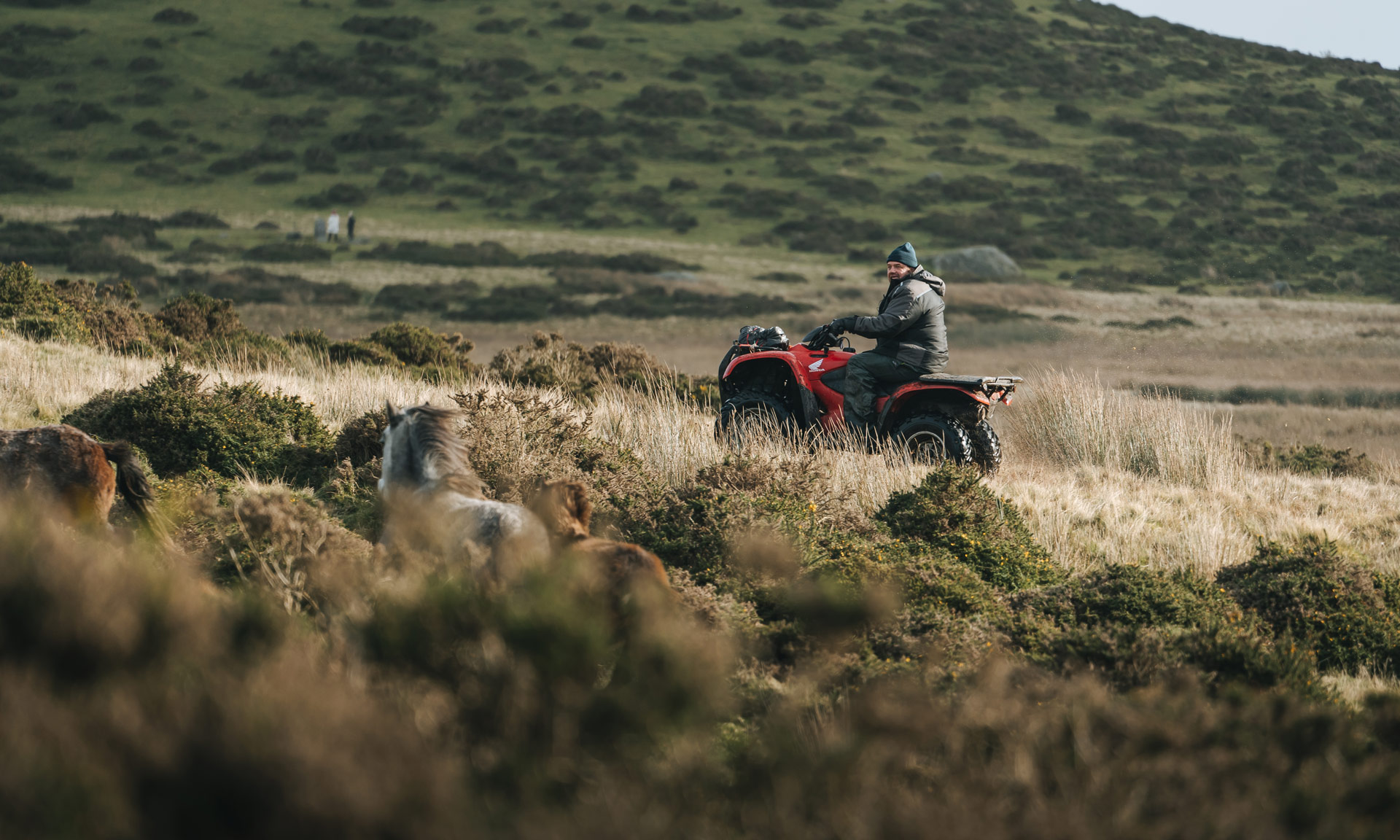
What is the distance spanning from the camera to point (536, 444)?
805 centimetres

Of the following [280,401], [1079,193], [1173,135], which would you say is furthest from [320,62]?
[280,401]

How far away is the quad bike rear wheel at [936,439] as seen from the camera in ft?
29.9

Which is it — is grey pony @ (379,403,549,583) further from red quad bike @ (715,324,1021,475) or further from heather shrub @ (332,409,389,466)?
red quad bike @ (715,324,1021,475)

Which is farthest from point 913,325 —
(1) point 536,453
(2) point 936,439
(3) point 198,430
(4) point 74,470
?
(4) point 74,470

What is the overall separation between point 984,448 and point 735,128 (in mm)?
56868

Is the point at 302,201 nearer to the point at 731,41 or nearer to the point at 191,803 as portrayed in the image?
the point at 731,41

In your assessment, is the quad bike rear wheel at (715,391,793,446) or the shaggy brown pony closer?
the shaggy brown pony

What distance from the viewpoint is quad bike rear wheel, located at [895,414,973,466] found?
9.12 m

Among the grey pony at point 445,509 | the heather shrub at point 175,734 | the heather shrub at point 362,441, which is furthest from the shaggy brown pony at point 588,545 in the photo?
the heather shrub at point 362,441

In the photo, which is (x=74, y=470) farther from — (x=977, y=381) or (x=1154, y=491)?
(x=1154, y=491)

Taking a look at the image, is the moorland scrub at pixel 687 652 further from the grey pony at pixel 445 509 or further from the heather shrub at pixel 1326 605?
the grey pony at pixel 445 509

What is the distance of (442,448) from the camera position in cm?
500

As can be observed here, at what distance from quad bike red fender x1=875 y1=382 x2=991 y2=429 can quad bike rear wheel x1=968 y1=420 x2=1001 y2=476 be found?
0.16 metres

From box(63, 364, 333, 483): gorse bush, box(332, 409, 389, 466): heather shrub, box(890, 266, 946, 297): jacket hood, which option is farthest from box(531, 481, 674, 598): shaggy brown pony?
box(890, 266, 946, 297): jacket hood
